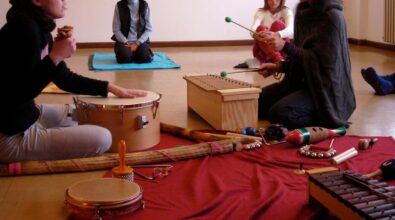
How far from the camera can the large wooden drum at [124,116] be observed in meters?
2.16

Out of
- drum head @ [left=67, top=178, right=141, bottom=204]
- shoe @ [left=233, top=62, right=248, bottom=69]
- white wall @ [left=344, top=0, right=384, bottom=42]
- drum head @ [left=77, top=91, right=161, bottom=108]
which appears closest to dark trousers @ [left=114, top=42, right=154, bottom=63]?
shoe @ [left=233, top=62, right=248, bottom=69]

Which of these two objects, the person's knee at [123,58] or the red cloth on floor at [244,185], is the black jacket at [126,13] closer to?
the person's knee at [123,58]

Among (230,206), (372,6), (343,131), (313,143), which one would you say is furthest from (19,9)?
(372,6)

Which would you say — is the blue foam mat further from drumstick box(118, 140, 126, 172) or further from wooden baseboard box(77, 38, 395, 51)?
drumstick box(118, 140, 126, 172)

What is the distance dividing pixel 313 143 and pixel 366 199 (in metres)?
0.90

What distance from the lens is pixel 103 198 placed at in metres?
1.51

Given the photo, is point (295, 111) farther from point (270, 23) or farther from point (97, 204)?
point (270, 23)

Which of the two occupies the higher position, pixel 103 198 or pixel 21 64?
pixel 21 64

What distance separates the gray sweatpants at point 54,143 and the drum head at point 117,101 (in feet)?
0.45

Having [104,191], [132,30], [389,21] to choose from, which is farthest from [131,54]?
[104,191]

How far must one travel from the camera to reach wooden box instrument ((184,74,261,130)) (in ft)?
7.97

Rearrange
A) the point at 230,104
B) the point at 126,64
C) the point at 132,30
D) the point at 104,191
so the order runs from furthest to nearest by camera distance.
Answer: the point at 132,30 → the point at 126,64 → the point at 230,104 → the point at 104,191

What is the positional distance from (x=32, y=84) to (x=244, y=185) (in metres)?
0.88

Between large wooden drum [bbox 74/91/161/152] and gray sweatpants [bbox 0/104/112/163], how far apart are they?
11 cm
